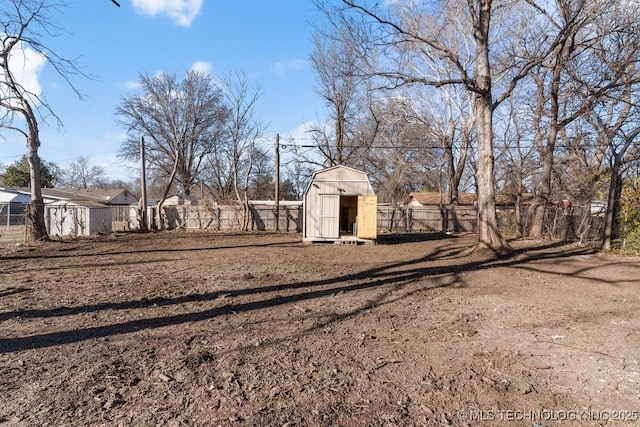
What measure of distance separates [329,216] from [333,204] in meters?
0.52

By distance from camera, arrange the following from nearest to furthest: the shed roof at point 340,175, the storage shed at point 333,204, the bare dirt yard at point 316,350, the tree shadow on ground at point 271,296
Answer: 1. the bare dirt yard at point 316,350
2. the tree shadow on ground at point 271,296
3. the storage shed at point 333,204
4. the shed roof at point 340,175

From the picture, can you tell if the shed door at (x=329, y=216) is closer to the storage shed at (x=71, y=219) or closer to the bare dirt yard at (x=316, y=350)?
the bare dirt yard at (x=316, y=350)

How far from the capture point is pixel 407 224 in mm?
26094

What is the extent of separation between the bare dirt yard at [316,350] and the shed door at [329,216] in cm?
830

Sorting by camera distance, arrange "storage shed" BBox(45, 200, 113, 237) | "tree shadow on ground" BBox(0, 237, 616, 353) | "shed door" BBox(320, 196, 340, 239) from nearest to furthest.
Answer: "tree shadow on ground" BBox(0, 237, 616, 353) → "shed door" BBox(320, 196, 340, 239) → "storage shed" BBox(45, 200, 113, 237)

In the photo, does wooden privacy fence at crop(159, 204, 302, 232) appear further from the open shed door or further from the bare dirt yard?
the bare dirt yard

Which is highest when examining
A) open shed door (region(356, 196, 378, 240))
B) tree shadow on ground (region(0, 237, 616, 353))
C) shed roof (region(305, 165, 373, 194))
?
shed roof (region(305, 165, 373, 194))

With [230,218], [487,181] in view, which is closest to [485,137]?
[487,181]

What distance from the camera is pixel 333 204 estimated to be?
1678 cm

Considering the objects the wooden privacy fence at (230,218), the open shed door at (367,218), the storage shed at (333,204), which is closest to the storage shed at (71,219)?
the wooden privacy fence at (230,218)

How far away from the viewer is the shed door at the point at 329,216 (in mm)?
16750

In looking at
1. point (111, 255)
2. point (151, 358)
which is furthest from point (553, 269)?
point (111, 255)

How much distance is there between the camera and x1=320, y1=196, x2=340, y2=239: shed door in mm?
16750

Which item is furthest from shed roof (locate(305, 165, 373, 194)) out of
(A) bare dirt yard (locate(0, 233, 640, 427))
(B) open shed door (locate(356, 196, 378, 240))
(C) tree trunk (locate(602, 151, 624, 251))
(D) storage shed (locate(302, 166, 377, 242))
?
(A) bare dirt yard (locate(0, 233, 640, 427))
